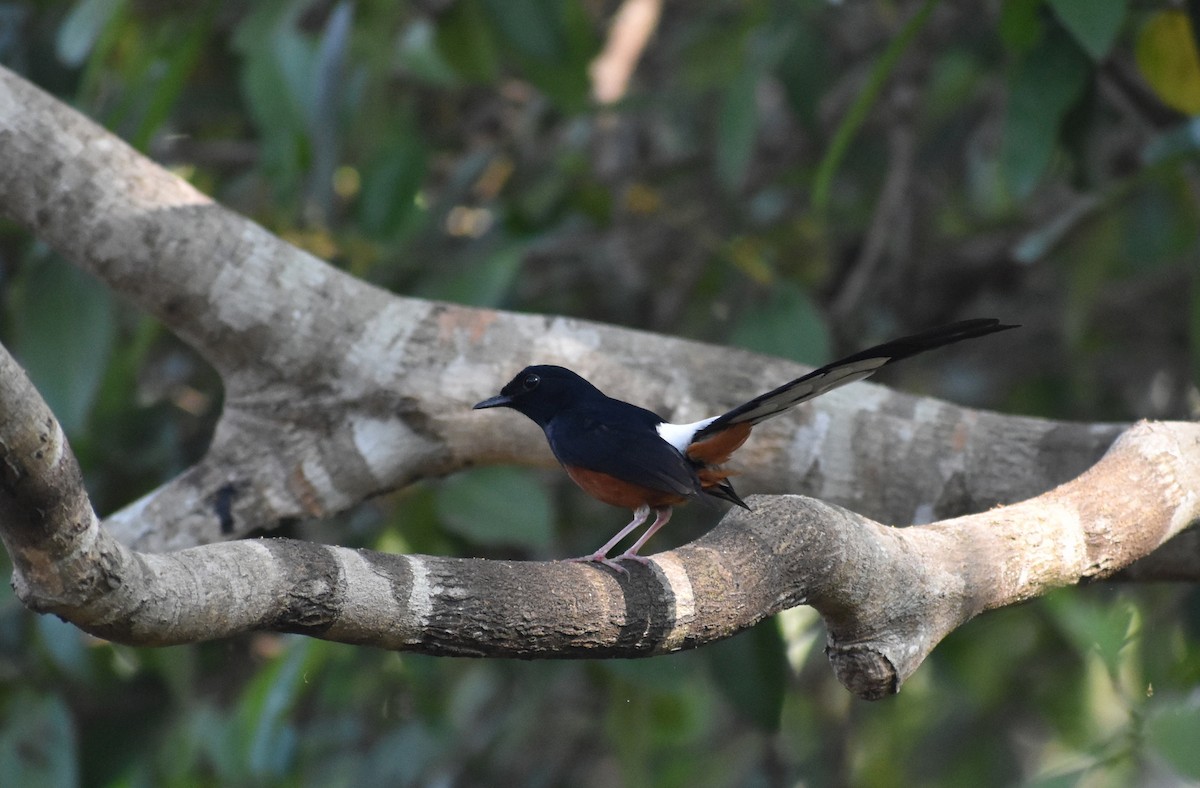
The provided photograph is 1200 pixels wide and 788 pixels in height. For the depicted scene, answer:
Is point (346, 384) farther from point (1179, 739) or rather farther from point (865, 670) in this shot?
point (1179, 739)

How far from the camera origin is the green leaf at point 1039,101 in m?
3.61

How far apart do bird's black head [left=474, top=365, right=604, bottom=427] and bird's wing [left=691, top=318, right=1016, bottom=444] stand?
406mm

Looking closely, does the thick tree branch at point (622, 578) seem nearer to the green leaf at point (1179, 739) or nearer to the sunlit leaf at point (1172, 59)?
the green leaf at point (1179, 739)

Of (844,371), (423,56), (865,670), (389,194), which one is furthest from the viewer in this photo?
(423,56)

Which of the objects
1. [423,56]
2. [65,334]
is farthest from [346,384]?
[423,56]

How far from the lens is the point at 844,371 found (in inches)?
95.3

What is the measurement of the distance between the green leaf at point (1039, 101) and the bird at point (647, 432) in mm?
1211

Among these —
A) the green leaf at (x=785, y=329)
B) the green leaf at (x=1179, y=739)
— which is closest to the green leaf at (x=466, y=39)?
the green leaf at (x=785, y=329)

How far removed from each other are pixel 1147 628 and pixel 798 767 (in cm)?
138

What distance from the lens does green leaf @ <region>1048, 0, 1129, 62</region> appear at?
3.02 m

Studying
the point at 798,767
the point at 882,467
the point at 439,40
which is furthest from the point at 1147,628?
the point at 439,40

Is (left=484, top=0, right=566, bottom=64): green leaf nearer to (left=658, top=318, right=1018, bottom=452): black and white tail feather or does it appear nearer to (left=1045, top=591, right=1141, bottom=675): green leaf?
(left=658, top=318, right=1018, bottom=452): black and white tail feather

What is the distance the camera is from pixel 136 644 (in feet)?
5.71

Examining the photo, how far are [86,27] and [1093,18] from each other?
110 inches
